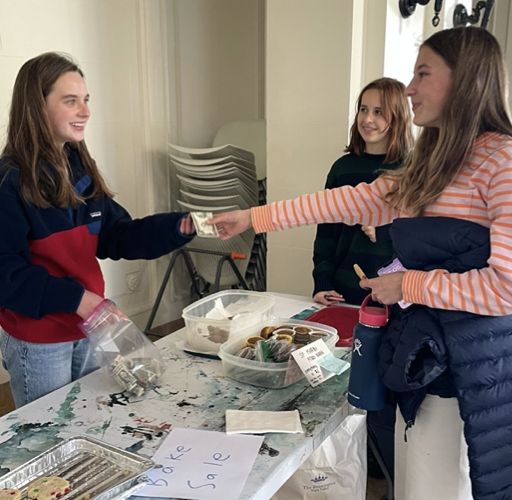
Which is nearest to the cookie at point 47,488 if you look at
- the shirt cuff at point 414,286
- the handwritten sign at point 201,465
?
the handwritten sign at point 201,465

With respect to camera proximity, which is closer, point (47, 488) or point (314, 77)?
point (47, 488)

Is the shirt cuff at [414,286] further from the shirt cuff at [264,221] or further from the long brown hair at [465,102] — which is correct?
the shirt cuff at [264,221]

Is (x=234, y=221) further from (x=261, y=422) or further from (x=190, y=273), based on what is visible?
(x=190, y=273)

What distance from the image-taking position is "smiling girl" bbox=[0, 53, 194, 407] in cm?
143

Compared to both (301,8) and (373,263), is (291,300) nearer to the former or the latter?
(373,263)

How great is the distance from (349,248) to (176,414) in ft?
3.76

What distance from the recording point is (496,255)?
1064 mm

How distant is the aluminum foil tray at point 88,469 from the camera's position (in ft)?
3.19

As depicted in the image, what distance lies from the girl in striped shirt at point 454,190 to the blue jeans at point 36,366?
847mm

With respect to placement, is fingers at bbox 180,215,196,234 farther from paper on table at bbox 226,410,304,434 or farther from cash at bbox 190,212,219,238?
paper on table at bbox 226,410,304,434

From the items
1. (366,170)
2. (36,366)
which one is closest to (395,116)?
(366,170)

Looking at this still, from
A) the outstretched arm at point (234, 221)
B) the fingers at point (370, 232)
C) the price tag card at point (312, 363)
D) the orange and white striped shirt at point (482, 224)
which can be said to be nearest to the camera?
the orange and white striped shirt at point (482, 224)

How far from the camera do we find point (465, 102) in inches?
46.3

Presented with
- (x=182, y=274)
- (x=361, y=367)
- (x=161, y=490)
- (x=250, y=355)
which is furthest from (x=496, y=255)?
(x=182, y=274)
